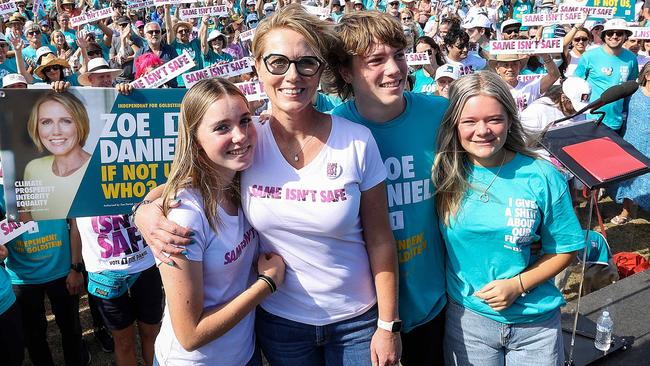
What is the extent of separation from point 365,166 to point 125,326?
2.18 m

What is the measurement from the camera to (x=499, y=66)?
583 centimetres

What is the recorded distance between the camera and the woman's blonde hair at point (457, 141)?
7.16ft

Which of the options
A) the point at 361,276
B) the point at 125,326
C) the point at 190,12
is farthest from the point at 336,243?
the point at 190,12

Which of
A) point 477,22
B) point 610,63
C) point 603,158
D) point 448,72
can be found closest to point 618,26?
point 610,63

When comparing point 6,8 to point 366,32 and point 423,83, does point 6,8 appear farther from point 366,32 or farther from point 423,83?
point 366,32

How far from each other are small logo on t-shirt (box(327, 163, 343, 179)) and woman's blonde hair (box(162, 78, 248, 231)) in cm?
39

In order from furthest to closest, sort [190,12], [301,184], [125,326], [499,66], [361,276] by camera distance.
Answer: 1. [190,12]
2. [499,66]
3. [125,326]
4. [361,276]
5. [301,184]

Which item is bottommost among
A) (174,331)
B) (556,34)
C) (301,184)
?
(174,331)

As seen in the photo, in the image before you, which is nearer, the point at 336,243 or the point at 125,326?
the point at 336,243

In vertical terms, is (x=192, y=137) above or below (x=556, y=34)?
below

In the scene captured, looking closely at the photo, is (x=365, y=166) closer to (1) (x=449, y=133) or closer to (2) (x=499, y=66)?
(1) (x=449, y=133)

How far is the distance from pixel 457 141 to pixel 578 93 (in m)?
3.52

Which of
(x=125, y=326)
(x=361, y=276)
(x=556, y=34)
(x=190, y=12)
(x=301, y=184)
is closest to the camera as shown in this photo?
(x=301, y=184)

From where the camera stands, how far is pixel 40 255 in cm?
356
